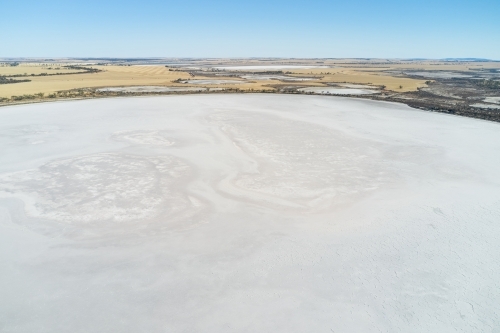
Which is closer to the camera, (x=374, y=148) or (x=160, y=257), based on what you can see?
(x=160, y=257)

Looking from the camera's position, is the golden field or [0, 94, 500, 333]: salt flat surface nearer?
[0, 94, 500, 333]: salt flat surface

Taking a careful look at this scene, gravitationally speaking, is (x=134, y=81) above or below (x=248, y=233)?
above

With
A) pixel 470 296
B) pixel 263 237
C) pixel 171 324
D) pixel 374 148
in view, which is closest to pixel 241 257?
pixel 263 237

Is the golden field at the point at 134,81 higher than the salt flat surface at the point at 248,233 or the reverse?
higher

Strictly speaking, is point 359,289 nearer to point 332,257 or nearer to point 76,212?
point 332,257

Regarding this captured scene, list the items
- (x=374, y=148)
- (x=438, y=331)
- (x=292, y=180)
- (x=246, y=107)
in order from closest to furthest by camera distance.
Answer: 1. (x=438, y=331)
2. (x=292, y=180)
3. (x=374, y=148)
4. (x=246, y=107)

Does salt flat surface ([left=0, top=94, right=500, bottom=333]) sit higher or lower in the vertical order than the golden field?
lower

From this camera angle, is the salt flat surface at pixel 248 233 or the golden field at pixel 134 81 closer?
the salt flat surface at pixel 248 233

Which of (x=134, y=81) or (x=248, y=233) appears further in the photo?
(x=134, y=81)
